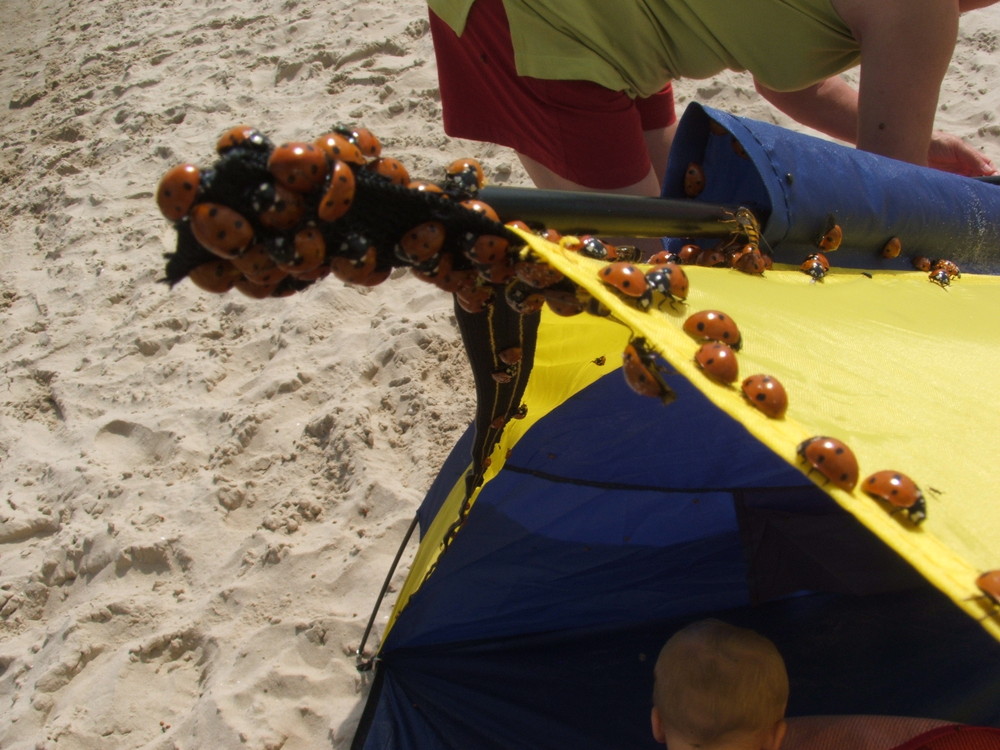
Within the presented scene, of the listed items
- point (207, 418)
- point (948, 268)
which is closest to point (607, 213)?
point (948, 268)

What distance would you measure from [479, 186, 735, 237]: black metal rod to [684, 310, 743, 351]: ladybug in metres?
0.20

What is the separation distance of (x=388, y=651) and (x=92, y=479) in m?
1.20

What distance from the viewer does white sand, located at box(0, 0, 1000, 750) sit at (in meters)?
1.77

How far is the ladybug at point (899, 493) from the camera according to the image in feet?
1.73

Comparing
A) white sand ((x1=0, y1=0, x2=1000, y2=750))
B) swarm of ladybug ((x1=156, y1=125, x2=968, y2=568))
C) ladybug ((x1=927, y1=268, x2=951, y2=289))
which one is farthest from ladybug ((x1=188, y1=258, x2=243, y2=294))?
white sand ((x1=0, y1=0, x2=1000, y2=750))

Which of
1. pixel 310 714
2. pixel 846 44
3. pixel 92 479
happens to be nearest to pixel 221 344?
pixel 92 479

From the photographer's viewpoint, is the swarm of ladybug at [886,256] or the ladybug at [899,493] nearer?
the ladybug at [899,493]

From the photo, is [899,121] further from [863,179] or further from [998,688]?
[998,688]

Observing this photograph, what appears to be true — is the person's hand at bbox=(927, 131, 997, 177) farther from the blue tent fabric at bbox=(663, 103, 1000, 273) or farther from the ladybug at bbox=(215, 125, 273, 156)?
the ladybug at bbox=(215, 125, 273, 156)

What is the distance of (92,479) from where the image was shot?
232 cm

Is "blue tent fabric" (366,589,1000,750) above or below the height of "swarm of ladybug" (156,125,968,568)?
below

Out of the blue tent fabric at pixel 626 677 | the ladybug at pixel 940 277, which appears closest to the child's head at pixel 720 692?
the blue tent fabric at pixel 626 677

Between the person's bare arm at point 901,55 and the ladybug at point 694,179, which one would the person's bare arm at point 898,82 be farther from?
the ladybug at point 694,179

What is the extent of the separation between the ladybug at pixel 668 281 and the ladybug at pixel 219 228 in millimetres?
313
